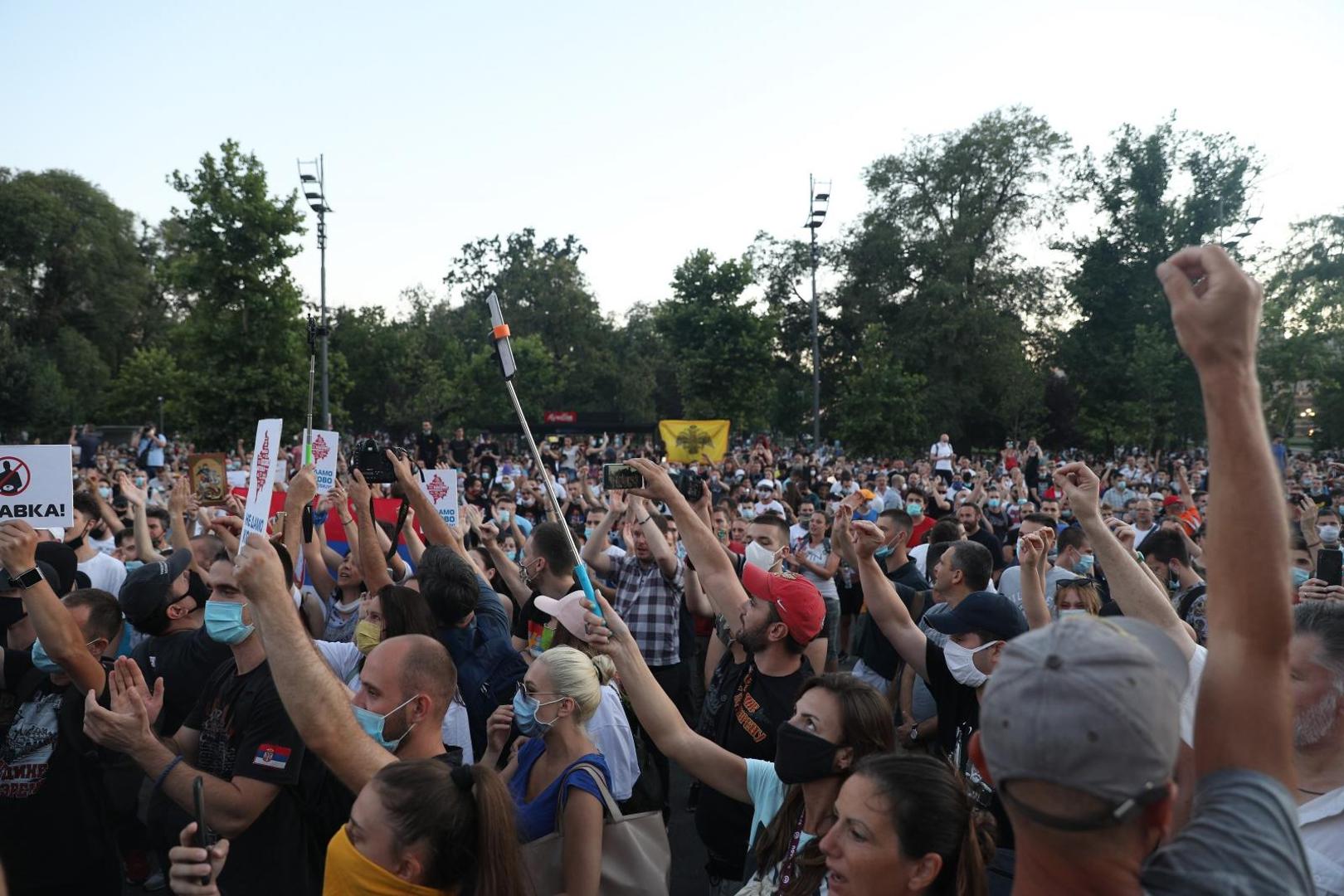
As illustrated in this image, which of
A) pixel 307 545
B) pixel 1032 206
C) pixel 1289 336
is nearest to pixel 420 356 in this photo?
pixel 1032 206

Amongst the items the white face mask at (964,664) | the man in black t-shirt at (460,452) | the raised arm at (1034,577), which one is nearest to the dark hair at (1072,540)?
the white face mask at (964,664)

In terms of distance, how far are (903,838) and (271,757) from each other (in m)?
2.10

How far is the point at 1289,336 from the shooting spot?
36.9 meters

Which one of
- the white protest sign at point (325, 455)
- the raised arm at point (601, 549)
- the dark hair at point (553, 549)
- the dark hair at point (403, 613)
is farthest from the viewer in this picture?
the white protest sign at point (325, 455)

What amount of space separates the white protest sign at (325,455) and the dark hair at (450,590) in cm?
291

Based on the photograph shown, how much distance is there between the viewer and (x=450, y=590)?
4762 mm

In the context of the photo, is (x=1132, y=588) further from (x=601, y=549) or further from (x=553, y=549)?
(x=601, y=549)

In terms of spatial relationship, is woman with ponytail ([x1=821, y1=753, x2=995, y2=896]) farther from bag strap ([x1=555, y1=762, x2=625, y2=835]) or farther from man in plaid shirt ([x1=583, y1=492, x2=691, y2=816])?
man in plaid shirt ([x1=583, y1=492, x2=691, y2=816])

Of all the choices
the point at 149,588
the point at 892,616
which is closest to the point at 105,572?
the point at 149,588

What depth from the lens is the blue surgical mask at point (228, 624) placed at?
3713 mm

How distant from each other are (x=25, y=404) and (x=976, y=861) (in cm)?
5838

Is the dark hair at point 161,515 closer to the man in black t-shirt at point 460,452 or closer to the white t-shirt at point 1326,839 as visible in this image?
the white t-shirt at point 1326,839

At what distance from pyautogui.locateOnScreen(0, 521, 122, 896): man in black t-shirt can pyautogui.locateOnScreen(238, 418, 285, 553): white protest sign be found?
77cm

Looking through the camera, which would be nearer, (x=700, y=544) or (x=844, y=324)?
(x=700, y=544)
